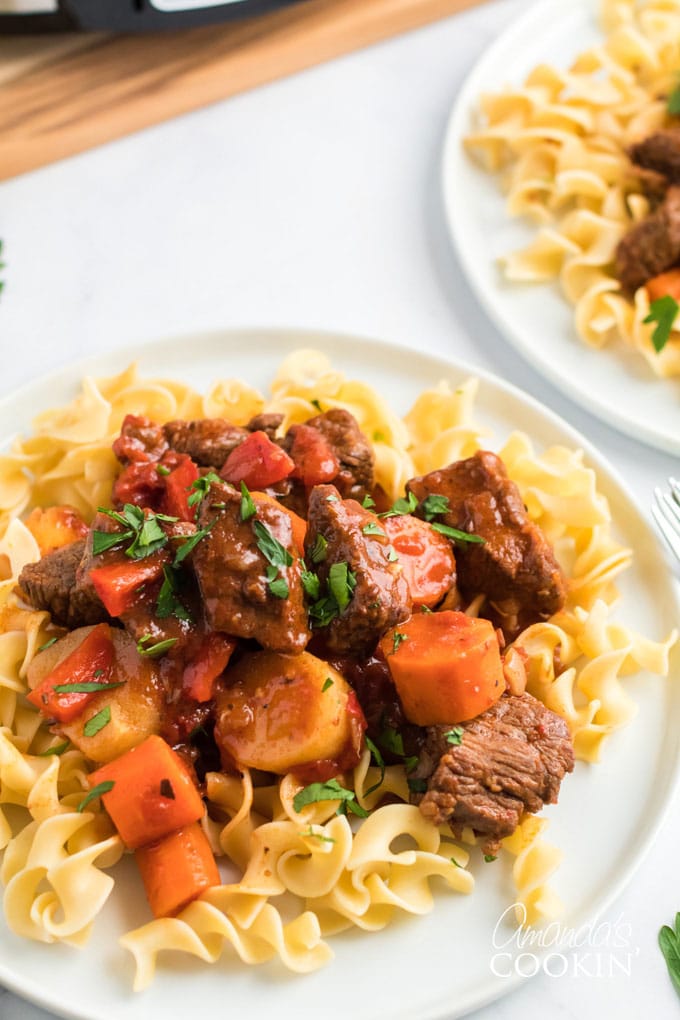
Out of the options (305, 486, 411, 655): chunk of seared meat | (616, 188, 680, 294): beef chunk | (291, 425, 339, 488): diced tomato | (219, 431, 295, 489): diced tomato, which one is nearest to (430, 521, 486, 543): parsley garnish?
(305, 486, 411, 655): chunk of seared meat

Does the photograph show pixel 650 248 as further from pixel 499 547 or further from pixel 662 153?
pixel 499 547

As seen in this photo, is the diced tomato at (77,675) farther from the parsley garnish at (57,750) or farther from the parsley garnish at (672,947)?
the parsley garnish at (672,947)

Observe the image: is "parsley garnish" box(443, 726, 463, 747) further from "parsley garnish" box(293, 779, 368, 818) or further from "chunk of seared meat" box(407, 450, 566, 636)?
"chunk of seared meat" box(407, 450, 566, 636)

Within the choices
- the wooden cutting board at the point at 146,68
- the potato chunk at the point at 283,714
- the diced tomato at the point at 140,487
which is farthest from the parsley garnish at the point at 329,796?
the wooden cutting board at the point at 146,68

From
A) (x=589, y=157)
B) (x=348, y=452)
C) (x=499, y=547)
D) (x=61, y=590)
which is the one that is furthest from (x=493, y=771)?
(x=589, y=157)

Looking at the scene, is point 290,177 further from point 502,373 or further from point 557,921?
point 557,921

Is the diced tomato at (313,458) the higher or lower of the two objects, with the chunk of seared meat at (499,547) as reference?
higher

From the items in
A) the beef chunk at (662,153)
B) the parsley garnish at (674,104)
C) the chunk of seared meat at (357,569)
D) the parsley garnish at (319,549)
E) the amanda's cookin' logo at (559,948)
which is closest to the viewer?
the amanda's cookin' logo at (559,948)
